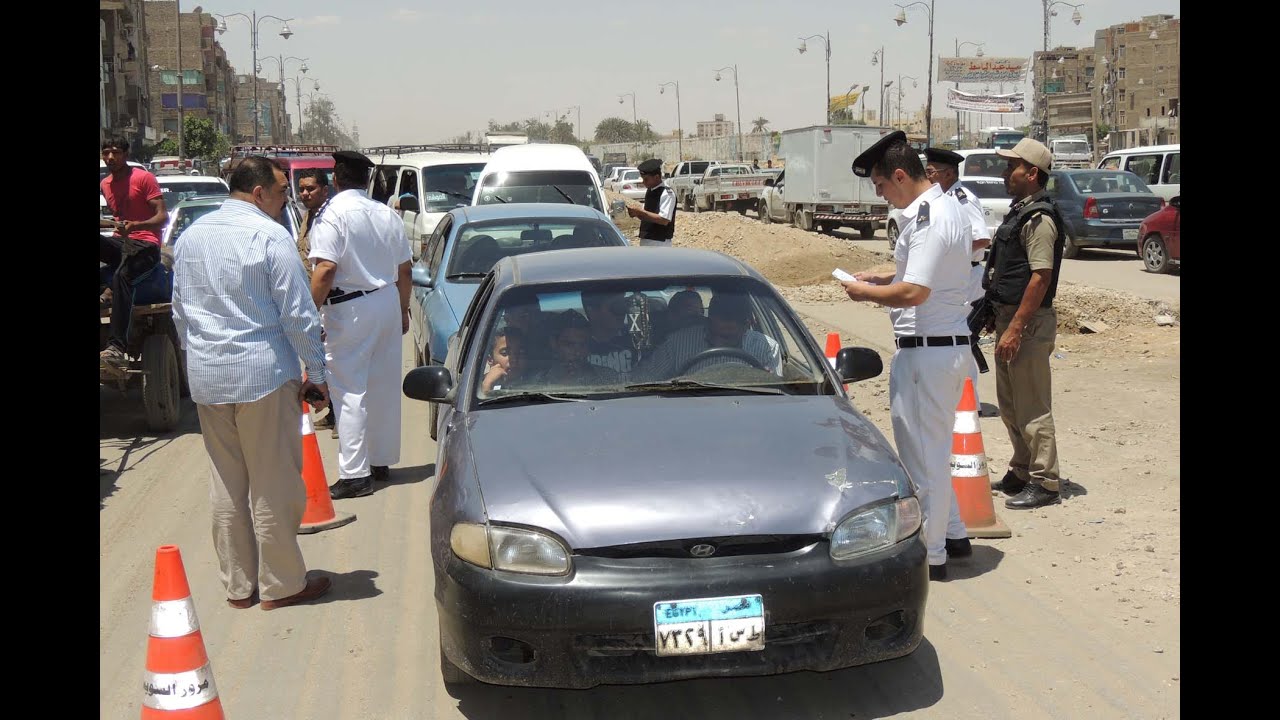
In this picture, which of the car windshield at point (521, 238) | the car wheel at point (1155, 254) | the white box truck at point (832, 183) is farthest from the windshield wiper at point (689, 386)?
the white box truck at point (832, 183)

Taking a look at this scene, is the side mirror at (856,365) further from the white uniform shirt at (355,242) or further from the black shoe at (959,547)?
the white uniform shirt at (355,242)

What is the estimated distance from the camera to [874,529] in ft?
13.8

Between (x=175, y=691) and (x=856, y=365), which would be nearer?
(x=175, y=691)

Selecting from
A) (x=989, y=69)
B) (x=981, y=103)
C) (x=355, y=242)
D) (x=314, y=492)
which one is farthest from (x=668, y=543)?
(x=989, y=69)

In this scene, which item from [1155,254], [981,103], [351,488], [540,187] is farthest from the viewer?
[981,103]

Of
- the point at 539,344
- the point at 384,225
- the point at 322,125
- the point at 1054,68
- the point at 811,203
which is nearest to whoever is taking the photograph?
the point at 539,344

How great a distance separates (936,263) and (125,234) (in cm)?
684

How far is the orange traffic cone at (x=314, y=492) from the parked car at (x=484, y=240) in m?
2.20

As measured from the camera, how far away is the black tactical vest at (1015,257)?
21.4 feet

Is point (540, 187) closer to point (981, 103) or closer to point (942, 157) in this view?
point (942, 157)
